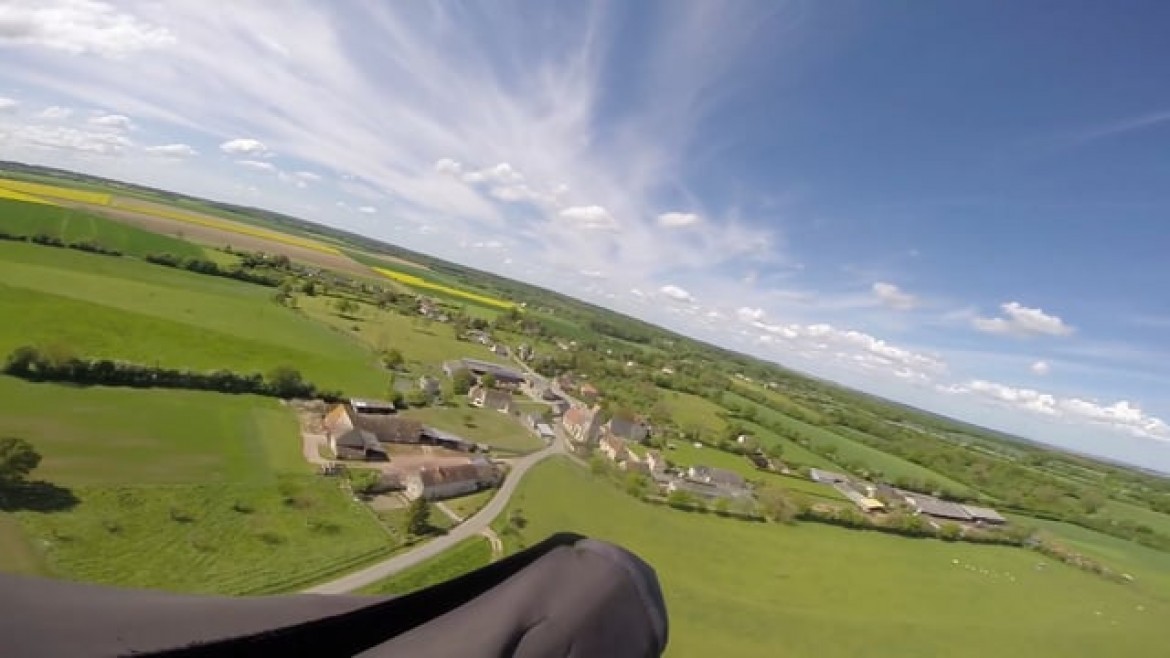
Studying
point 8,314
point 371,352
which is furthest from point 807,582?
point 8,314

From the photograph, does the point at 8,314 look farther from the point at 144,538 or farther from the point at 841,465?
the point at 841,465

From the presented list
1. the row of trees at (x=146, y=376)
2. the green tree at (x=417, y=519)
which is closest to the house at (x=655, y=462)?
the row of trees at (x=146, y=376)

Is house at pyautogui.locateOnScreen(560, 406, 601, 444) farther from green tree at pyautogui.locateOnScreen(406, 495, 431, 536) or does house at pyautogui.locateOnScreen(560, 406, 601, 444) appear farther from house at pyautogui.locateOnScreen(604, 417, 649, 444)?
green tree at pyautogui.locateOnScreen(406, 495, 431, 536)

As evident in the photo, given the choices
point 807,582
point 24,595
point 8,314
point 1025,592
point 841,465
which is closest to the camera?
point 24,595

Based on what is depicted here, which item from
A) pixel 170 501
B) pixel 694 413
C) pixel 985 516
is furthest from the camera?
pixel 694 413

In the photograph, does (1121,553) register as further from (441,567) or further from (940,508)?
(441,567)

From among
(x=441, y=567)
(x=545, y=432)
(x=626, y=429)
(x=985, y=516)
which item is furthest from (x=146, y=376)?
(x=985, y=516)
